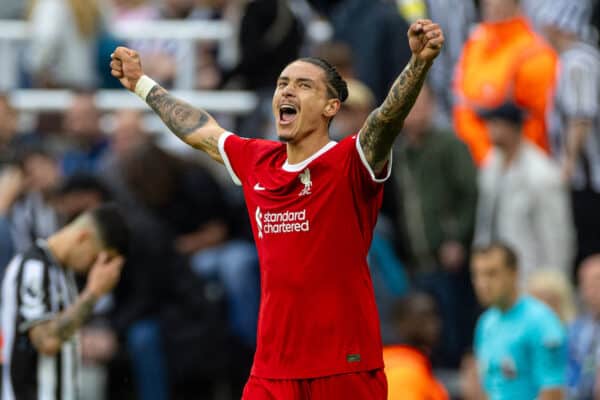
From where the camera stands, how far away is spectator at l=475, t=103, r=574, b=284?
12398 mm

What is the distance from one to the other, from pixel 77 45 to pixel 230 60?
1.54 meters

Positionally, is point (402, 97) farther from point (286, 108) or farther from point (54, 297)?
point (54, 297)

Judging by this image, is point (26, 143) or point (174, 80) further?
point (174, 80)

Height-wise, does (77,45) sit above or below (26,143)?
above

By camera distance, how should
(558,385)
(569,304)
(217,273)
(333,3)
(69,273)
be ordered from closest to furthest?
(69,273) < (558,385) < (569,304) < (217,273) < (333,3)

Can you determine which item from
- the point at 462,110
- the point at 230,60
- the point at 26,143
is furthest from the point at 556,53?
the point at 26,143

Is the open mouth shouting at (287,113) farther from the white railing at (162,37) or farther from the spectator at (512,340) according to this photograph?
the white railing at (162,37)

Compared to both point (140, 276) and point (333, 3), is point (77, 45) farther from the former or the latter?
point (140, 276)

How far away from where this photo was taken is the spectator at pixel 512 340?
404 inches

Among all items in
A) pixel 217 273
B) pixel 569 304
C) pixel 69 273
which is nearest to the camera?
pixel 69 273

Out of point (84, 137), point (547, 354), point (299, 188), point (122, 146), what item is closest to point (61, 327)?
point (299, 188)

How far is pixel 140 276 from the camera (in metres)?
12.2

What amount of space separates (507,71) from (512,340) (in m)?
3.36

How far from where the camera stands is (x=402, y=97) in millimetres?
6949
